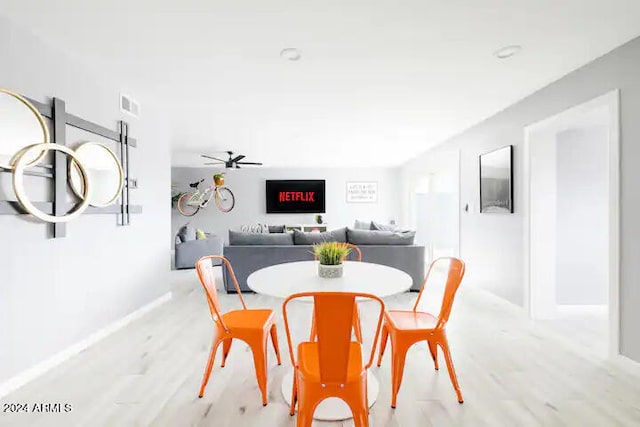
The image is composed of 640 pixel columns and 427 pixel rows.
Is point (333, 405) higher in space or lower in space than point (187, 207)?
lower

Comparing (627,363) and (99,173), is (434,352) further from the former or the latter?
(99,173)

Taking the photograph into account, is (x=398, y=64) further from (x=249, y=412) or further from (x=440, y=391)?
(x=249, y=412)

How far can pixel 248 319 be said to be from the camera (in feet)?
6.82

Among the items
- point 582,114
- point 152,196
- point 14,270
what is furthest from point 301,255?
point 582,114

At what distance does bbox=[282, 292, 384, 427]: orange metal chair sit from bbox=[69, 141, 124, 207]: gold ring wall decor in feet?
7.05

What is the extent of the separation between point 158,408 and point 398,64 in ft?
9.43

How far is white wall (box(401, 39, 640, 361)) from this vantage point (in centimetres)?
231

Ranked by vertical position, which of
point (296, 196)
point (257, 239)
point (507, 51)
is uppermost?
point (507, 51)

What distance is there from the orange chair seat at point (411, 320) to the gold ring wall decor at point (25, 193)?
231 cm

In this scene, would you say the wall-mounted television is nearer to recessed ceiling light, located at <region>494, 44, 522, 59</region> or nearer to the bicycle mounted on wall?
the bicycle mounted on wall

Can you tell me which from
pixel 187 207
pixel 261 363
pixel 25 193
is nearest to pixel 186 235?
pixel 187 207

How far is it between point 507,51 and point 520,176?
5.13 ft

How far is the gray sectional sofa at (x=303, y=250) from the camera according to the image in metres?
4.51

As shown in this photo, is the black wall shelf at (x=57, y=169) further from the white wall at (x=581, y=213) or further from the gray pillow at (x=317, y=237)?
the white wall at (x=581, y=213)
